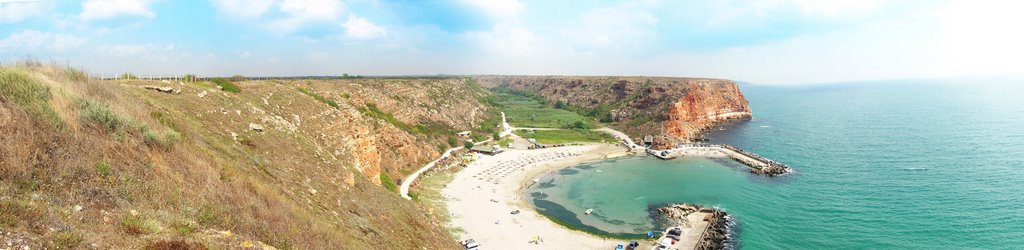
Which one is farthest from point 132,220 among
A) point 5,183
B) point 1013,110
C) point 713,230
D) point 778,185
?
point 1013,110

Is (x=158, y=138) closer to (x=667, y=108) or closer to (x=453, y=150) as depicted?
(x=453, y=150)

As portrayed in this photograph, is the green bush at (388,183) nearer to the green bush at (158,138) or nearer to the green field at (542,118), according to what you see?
the green bush at (158,138)

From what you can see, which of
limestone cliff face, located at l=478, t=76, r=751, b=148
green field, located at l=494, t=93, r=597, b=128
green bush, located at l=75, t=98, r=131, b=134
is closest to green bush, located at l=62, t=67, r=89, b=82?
green bush, located at l=75, t=98, r=131, b=134

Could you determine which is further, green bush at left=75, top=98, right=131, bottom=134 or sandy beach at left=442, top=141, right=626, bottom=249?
sandy beach at left=442, top=141, right=626, bottom=249

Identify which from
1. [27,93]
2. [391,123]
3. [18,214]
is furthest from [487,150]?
[18,214]

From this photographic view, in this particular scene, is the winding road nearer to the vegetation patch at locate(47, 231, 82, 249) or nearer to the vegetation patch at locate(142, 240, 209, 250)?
the vegetation patch at locate(142, 240, 209, 250)

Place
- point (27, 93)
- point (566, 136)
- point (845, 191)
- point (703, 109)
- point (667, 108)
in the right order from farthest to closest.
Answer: point (703, 109), point (667, 108), point (566, 136), point (845, 191), point (27, 93)
